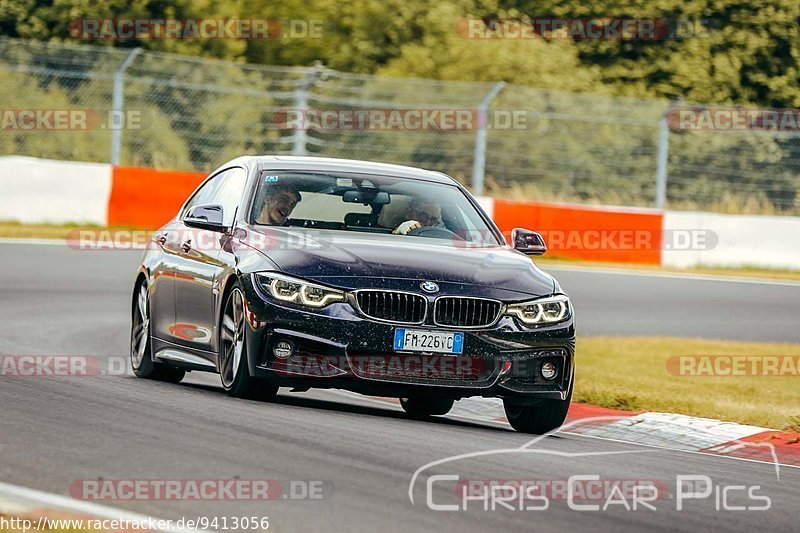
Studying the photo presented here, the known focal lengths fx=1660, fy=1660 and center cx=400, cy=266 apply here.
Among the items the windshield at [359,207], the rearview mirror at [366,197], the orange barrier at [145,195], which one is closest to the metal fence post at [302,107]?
the orange barrier at [145,195]

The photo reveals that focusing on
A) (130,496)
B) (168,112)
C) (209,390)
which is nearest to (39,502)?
(130,496)

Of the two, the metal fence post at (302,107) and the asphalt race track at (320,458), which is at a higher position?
the metal fence post at (302,107)

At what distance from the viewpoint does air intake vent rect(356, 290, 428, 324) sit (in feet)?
29.4

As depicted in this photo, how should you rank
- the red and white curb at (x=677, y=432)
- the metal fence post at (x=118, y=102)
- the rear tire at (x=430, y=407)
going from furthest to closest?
the metal fence post at (x=118, y=102) → the rear tire at (x=430, y=407) → the red and white curb at (x=677, y=432)

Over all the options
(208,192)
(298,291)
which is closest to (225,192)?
(208,192)

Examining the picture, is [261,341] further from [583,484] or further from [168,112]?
[168,112]

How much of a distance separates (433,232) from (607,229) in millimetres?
16131

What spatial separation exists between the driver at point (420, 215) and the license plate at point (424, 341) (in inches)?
49.6

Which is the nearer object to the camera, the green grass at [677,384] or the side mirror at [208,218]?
the side mirror at [208,218]

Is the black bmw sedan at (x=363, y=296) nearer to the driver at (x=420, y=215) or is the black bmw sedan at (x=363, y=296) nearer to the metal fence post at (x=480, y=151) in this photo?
the driver at (x=420, y=215)

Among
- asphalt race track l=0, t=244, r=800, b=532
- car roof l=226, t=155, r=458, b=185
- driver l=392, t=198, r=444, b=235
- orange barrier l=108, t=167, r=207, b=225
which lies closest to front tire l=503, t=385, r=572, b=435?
asphalt race track l=0, t=244, r=800, b=532

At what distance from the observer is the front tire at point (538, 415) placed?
954cm

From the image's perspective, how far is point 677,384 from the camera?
13.8 meters

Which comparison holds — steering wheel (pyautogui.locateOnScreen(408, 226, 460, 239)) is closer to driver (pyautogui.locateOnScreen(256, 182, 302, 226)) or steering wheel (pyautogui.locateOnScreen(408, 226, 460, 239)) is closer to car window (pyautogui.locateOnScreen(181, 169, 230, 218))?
driver (pyautogui.locateOnScreen(256, 182, 302, 226))
